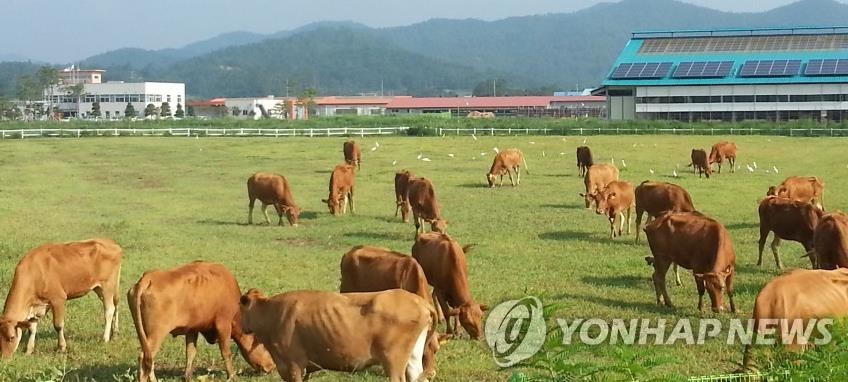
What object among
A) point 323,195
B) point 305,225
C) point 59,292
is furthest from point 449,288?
point 323,195

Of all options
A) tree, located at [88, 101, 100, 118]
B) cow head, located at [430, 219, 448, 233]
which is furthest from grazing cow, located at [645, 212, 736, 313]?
tree, located at [88, 101, 100, 118]

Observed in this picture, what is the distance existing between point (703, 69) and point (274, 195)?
62.7 metres

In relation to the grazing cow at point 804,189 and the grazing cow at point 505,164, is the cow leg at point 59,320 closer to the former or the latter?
the grazing cow at point 804,189

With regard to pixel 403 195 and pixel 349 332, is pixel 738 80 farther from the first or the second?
pixel 349 332

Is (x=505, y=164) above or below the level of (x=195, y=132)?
below

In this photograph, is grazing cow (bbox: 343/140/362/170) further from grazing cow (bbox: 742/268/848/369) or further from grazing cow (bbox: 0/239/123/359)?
grazing cow (bbox: 742/268/848/369)

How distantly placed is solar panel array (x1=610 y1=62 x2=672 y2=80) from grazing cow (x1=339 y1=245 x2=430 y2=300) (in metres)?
69.8

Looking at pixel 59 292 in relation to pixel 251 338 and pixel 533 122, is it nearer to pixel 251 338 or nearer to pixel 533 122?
pixel 251 338

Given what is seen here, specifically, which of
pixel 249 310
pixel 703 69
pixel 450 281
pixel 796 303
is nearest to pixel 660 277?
pixel 450 281

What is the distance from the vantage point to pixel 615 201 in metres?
19.5

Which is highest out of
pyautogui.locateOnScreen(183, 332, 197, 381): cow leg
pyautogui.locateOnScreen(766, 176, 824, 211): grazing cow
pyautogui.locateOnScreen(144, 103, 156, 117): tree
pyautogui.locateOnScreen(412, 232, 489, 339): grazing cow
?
pyautogui.locateOnScreen(144, 103, 156, 117): tree

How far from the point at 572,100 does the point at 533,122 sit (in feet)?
246

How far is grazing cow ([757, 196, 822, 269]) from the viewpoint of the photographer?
48.5ft

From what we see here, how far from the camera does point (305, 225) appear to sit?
2123 centimetres
